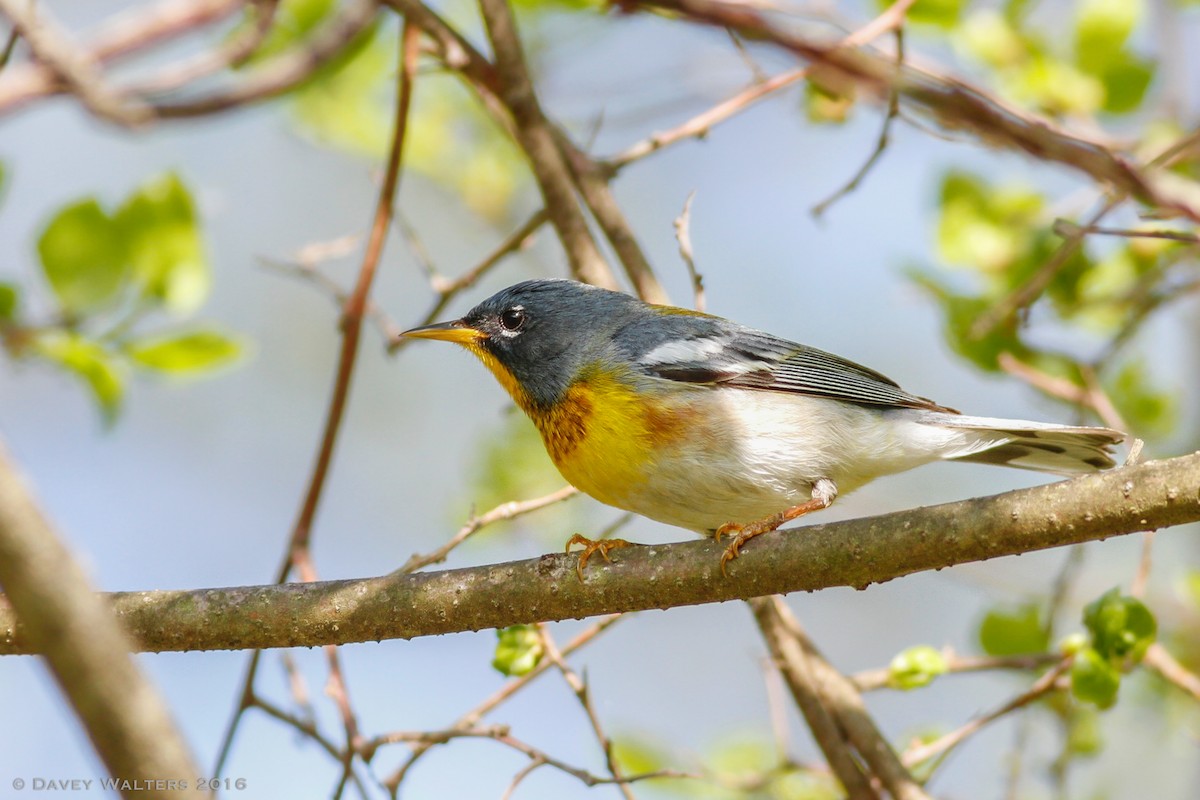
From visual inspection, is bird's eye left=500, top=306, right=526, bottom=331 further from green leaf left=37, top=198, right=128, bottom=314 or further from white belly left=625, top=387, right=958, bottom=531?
green leaf left=37, top=198, right=128, bottom=314

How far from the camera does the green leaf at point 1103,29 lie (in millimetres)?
4797

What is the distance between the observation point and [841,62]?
3.06 metres

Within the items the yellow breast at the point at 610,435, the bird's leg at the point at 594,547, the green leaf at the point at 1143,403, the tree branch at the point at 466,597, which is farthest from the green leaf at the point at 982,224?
the tree branch at the point at 466,597

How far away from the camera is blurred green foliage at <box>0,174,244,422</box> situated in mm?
3973

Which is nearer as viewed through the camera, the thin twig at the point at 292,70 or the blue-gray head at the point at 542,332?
the thin twig at the point at 292,70

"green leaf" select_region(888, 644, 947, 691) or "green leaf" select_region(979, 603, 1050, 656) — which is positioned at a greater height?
"green leaf" select_region(979, 603, 1050, 656)

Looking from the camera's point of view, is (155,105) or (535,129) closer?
(155,105)

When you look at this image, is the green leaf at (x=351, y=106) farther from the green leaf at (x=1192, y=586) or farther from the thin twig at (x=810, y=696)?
the green leaf at (x=1192, y=586)

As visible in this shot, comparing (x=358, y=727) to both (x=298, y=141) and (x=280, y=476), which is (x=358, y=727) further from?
(x=280, y=476)

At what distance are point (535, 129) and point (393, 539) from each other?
6.33 metres

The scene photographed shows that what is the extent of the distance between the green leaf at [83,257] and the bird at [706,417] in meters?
1.12

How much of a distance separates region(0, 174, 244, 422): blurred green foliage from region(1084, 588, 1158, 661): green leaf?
3.05 meters

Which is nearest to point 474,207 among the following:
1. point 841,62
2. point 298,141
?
point 298,141

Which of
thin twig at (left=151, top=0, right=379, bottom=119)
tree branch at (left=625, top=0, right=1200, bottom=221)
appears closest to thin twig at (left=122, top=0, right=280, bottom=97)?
thin twig at (left=151, top=0, right=379, bottom=119)
